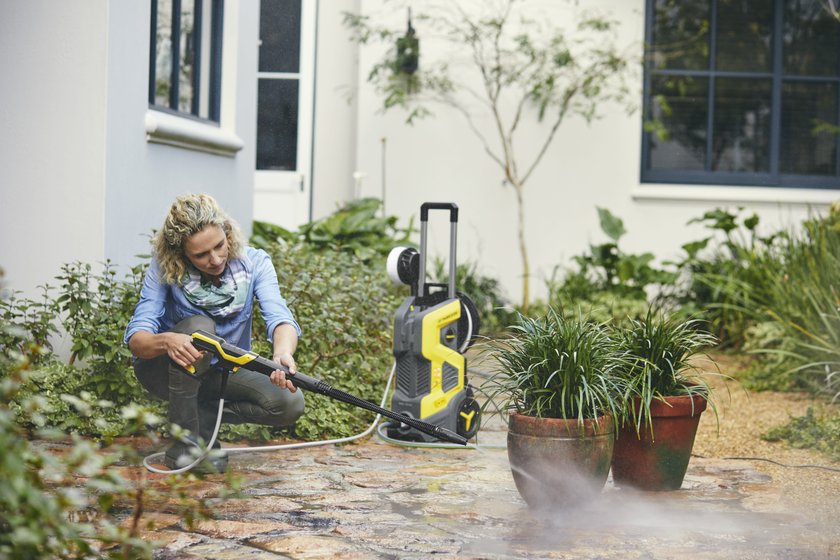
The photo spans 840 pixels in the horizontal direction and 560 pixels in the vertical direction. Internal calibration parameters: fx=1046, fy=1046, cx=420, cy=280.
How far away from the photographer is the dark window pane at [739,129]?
9367 mm

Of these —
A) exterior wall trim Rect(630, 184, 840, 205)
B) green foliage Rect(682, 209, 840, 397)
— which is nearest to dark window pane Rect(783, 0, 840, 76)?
exterior wall trim Rect(630, 184, 840, 205)

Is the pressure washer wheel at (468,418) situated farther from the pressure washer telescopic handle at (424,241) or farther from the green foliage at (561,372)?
the green foliage at (561,372)

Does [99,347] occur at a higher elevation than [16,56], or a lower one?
lower

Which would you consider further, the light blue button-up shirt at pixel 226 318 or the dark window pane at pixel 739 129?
the dark window pane at pixel 739 129

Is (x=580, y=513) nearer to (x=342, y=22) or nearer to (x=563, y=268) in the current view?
(x=563, y=268)

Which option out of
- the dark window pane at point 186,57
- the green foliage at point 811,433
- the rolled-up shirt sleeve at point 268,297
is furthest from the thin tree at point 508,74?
the rolled-up shirt sleeve at point 268,297

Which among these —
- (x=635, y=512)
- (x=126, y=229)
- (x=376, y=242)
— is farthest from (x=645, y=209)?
(x=635, y=512)

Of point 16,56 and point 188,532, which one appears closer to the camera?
point 188,532

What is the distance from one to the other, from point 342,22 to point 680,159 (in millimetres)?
3231

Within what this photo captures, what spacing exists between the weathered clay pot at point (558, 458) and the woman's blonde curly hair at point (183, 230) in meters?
1.30

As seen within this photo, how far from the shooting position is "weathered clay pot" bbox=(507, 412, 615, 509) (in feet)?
11.7

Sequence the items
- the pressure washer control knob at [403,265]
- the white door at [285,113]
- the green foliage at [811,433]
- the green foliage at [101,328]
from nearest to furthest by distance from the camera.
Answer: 1. the pressure washer control knob at [403,265]
2. the green foliage at [101,328]
3. the green foliage at [811,433]
4. the white door at [285,113]

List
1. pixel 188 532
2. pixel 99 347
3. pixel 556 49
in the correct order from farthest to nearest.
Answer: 1. pixel 556 49
2. pixel 99 347
3. pixel 188 532

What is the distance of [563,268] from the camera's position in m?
9.10
